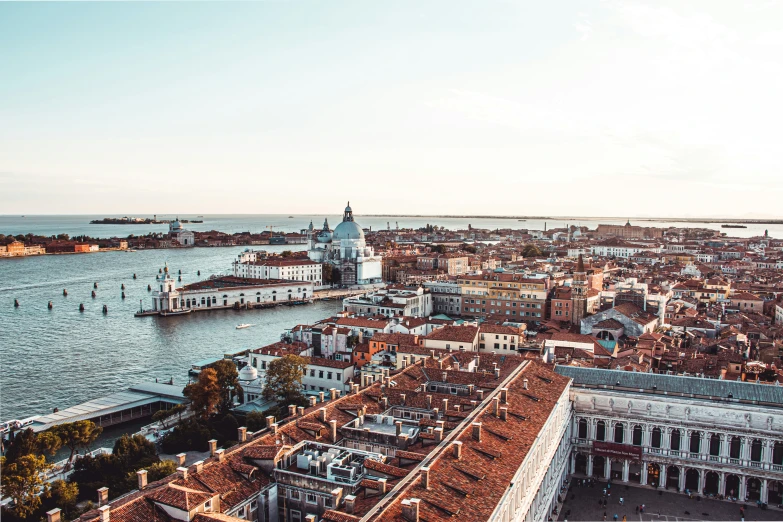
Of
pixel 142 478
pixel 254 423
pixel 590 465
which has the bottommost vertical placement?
pixel 590 465

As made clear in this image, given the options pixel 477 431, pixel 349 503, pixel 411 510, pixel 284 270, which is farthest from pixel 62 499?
pixel 284 270

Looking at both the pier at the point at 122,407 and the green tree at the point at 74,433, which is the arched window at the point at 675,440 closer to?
the green tree at the point at 74,433

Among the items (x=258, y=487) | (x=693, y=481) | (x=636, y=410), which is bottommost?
(x=693, y=481)

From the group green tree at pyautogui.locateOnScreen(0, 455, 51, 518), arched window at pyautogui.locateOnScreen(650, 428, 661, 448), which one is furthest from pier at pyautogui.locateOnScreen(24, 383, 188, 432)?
arched window at pyautogui.locateOnScreen(650, 428, 661, 448)

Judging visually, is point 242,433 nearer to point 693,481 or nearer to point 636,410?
point 636,410

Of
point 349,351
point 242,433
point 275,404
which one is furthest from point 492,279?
point 242,433

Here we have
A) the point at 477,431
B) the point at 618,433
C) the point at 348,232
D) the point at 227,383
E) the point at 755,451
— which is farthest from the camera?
the point at 348,232

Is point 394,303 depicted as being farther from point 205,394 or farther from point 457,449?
point 457,449
